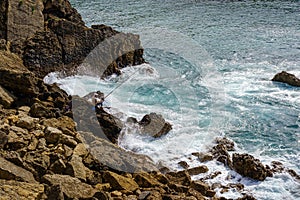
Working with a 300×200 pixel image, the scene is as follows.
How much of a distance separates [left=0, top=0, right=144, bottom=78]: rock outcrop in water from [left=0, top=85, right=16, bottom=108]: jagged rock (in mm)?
4947

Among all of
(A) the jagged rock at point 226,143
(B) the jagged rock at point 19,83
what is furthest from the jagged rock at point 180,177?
(B) the jagged rock at point 19,83

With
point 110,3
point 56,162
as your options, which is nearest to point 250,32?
point 110,3

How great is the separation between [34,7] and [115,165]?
11.3 meters

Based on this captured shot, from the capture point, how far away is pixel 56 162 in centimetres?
843

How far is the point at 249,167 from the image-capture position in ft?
37.4

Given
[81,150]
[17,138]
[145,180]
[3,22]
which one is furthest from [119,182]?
[3,22]

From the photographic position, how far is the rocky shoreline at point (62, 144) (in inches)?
308

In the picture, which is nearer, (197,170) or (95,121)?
(197,170)

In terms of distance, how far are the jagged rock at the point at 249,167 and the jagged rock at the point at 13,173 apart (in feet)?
21.0

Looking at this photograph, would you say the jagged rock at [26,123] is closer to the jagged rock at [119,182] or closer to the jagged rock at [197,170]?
the jagged rock at [119,182]

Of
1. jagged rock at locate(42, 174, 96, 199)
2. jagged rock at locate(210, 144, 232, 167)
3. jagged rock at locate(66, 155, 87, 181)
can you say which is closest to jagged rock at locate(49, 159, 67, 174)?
jagged rock at locate(66, 155, 87, 181)

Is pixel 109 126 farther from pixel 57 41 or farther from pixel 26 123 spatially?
pixel 57 41

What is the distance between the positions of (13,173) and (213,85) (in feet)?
41.5

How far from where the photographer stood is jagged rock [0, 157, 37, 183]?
7.27 meters
